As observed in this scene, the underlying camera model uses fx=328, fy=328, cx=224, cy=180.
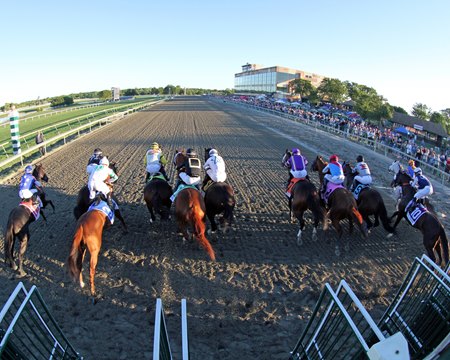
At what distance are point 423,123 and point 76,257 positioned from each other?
4337 cm

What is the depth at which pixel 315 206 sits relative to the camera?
270 inches

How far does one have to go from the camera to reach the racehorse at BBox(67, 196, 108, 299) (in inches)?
203

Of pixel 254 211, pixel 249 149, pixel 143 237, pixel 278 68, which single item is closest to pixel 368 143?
pixel 249 149

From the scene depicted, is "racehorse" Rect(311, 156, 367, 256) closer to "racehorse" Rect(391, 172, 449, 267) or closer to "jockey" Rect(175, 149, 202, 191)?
"racehorse" Rect(391, 172, 449, 267)

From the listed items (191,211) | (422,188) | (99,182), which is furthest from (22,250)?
(422,188)

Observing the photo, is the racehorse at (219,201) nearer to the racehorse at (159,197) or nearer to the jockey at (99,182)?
the racehorse at (159,197)

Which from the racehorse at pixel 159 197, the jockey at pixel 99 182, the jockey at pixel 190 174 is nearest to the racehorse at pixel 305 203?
the jockey at pixel 190 174

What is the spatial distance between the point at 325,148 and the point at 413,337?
1504 centimetres

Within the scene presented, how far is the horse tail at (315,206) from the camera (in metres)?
6.78

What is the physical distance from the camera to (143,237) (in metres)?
7.12

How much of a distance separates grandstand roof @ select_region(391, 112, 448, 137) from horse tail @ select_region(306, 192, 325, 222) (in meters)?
35.6

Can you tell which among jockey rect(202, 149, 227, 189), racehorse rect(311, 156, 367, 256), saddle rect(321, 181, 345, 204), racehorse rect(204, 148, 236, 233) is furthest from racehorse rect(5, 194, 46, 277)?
saddle rect(321, 181, 345, 204)

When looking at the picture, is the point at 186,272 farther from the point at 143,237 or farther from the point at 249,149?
the point at 249,149

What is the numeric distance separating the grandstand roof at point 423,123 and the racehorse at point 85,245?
39.3 meters
